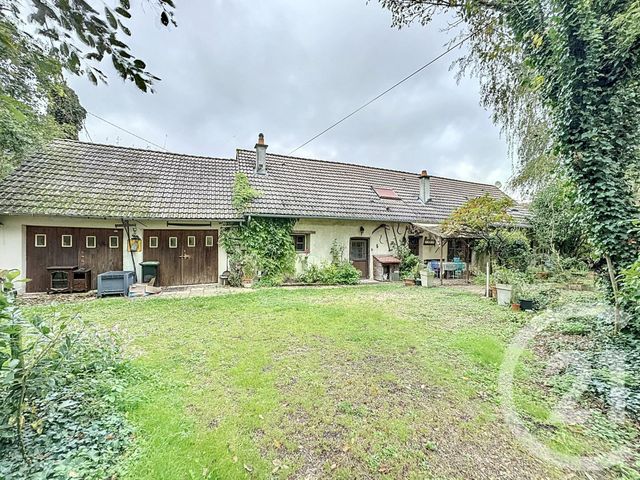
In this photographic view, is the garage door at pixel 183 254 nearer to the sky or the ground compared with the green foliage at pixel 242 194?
nearer to the ground

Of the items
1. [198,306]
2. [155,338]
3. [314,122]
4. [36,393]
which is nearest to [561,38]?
[36,393]

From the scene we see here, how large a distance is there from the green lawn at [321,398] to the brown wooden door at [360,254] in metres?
5.88

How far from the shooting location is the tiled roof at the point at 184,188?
8.54 meters

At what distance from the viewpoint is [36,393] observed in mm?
2199

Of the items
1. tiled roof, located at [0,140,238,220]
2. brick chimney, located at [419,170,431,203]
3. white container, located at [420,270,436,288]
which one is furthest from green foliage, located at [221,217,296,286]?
brick chimney, located at [419,170,431,203]

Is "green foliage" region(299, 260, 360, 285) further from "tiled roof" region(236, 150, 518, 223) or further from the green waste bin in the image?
the green waste bin

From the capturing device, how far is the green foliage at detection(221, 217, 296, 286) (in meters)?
9.91

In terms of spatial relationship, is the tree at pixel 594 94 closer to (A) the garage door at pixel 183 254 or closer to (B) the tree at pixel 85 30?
(B) the tree at pixel 85 30

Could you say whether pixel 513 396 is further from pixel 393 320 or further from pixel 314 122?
pixel 314 122

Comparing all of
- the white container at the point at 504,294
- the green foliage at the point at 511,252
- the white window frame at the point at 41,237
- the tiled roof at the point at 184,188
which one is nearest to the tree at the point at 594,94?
the white container at the point at 504,294

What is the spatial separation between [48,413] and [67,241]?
819cm

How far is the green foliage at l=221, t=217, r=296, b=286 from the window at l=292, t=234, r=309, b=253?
0.66 m

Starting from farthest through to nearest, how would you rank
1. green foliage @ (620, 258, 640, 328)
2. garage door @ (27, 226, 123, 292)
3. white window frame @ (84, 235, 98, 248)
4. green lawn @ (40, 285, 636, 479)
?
white window frame @ (84, 235, 98, 248), garage door @ (27, 226, 123, 292), green foliage @ (620, 258, 640, 328), green lawn @ (40, 285, 636, 479)

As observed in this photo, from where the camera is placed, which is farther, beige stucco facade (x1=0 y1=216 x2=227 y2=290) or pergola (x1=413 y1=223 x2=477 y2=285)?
pergola (x1=413 y1=223 x2=477 y2=285)
